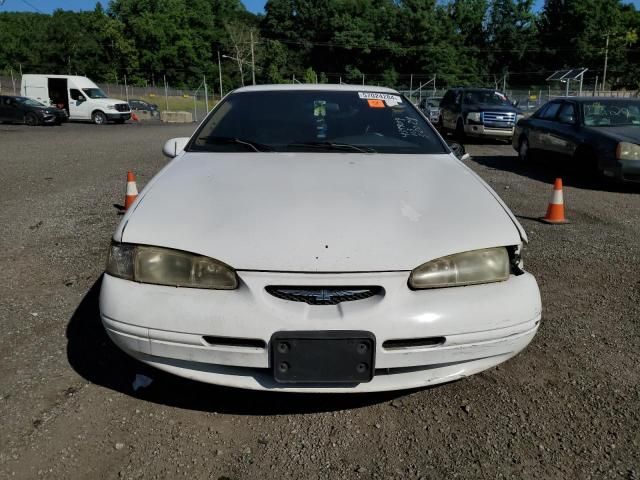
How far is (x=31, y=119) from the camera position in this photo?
85.1 feet

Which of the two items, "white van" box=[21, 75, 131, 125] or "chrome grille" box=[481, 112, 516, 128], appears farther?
"white van" box=[21, 75, 131, 125]

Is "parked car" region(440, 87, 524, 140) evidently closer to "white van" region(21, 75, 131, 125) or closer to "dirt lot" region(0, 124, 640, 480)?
"dirt lot" region(0, 124, 640, 480)

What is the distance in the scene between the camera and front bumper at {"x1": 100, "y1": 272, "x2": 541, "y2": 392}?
204 centimetres

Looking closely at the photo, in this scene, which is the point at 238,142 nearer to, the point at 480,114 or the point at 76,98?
the point at 480,114

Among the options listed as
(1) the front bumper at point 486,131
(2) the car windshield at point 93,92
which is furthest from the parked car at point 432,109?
(2) the car windshield at point 93,92

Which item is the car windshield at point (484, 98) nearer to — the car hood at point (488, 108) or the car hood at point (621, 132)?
the car hood at point (488, 108)

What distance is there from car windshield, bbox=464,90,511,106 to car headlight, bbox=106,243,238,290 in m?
15.6

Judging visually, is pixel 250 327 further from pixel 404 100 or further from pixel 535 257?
pixel 535 257

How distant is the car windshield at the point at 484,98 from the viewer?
16484 millimetres

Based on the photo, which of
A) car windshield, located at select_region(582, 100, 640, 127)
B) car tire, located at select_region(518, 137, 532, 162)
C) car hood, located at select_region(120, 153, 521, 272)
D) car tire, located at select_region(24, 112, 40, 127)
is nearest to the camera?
car hood, located at select_region(120, 153, 521, 272)

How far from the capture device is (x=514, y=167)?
1122cm

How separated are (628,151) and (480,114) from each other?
7.69m

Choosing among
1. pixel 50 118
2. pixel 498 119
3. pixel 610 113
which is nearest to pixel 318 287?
pixel 610 113

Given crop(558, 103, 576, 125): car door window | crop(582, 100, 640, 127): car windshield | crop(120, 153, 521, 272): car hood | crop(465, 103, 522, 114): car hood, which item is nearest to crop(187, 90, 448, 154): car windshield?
crop(120, 153, 521, 272): car hood
